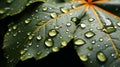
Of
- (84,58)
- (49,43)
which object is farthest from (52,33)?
(84,58)

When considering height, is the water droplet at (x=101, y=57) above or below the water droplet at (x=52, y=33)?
below

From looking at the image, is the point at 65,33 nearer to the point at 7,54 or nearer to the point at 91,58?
the point at 91,58

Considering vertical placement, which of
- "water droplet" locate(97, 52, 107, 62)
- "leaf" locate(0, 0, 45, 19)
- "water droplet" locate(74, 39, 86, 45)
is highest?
"leaf" locate(0, 0, 45, 19)

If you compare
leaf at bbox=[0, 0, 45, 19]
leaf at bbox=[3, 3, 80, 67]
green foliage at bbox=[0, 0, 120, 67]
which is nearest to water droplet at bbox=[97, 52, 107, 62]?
green foliage at bbox=[0, 0, 120, 67]

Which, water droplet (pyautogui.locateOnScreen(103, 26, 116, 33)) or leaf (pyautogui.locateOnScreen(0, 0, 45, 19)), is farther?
leaf (pyautogui.locateOnScreen(0, 0, 45, 19))

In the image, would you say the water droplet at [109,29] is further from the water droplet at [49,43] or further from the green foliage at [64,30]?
the water droplet at [49,43]

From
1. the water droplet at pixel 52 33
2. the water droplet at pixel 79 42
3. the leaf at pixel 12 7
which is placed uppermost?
the leaf at pixel 12 7

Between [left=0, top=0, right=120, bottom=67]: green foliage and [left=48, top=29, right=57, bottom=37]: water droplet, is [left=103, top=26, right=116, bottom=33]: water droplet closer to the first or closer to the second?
[left=0, top=0, right=120, bottom=67]: green foliage

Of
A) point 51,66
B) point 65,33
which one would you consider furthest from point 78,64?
point 65,33

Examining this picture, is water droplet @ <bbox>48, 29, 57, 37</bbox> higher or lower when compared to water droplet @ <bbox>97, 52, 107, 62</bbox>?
higher

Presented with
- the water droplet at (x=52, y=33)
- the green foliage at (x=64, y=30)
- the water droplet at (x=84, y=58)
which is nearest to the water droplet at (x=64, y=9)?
the green foliage at (x=64, y=30)
